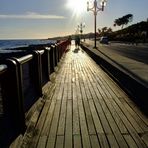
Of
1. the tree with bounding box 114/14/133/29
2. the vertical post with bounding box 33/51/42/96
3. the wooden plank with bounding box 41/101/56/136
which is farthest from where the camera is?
the tree with bounding box 114/14/133/29

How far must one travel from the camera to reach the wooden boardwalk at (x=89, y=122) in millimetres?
5625

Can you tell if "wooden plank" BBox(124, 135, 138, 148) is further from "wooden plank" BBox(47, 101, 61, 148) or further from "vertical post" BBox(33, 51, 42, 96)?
"vertical post" BBox(33, 51, 42, 96)

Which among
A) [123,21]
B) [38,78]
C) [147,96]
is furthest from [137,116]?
[123,21]

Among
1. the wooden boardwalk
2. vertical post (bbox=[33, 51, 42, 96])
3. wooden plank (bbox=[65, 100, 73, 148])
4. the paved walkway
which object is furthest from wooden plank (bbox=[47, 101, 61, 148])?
the paved walkway

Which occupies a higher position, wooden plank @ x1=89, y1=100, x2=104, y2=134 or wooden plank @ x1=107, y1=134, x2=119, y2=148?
wooden plank @ x1=107, y1=134, x2=119, y2=148

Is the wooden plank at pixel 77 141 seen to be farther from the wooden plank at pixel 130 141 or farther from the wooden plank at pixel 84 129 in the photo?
the wooden plank at pixel 130 141

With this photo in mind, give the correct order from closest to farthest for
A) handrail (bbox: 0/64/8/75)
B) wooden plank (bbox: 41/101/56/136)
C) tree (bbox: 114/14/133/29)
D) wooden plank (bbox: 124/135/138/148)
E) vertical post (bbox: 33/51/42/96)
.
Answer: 1. handrail (bbox: 0/64/8/75)
2. wooden plank (bbox: 124/135/138/148)
3. wooden plank (bbox: 41/101/56/136)
4. vertical post (bbox: 33/51/42/96)
5. tree (bbox: 114/14/133/29)

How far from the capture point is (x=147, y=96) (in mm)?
7855

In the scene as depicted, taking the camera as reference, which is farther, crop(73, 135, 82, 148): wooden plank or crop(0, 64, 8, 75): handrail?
crop(73, 135, 82, 148): wooden plank

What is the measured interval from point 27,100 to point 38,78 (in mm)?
1362

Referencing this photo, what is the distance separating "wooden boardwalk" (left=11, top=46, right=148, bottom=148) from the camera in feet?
18.5

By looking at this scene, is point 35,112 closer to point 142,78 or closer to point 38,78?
point 38,78

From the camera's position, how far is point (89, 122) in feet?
22.4

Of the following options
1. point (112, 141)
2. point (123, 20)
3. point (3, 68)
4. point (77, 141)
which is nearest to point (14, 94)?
point (3, 68)
